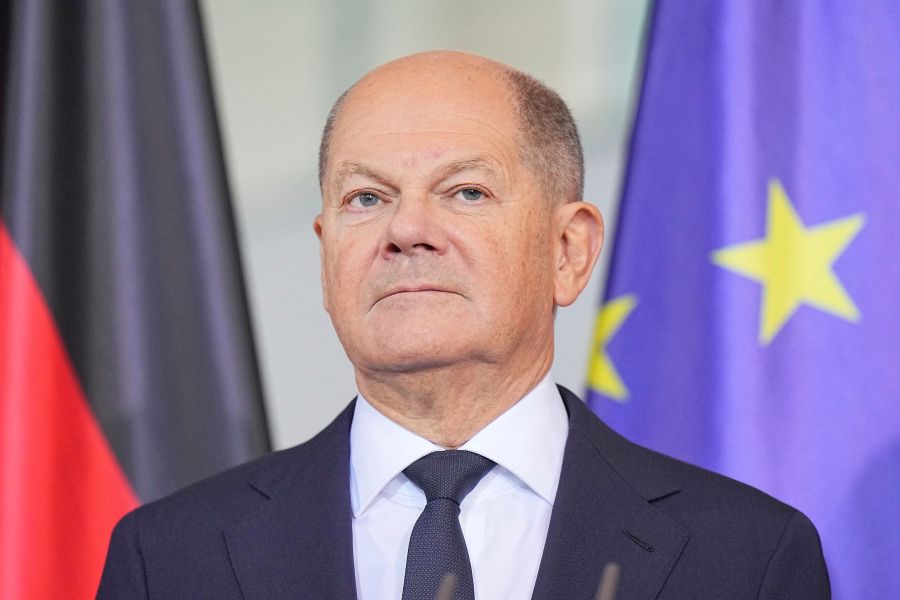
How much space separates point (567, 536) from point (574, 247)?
0.50 meters

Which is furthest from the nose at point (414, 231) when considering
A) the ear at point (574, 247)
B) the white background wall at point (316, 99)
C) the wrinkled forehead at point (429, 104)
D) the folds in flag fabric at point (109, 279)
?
the white background wall at point (316, 99)

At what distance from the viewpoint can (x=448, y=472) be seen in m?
1.85

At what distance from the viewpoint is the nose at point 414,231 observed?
5.98 ft

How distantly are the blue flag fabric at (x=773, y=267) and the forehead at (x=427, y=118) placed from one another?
0.58 meters

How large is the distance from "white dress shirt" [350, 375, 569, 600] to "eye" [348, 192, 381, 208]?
0.96ft

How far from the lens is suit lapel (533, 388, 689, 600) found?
1740 mm

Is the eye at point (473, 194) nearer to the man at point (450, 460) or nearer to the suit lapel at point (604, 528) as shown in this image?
the man at point (450, 460)

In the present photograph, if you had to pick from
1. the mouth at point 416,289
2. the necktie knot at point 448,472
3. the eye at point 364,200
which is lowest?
the necktie knot at point 448,472

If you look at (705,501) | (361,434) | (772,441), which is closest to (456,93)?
(361,434)

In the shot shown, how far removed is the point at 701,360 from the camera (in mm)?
2428

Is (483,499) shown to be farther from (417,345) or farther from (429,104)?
(429,104)

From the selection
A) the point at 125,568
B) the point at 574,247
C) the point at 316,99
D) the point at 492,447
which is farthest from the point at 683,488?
the point at 316,99

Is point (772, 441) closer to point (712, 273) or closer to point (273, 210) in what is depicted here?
point (712, 273)

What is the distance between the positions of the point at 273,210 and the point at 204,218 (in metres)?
1.64
